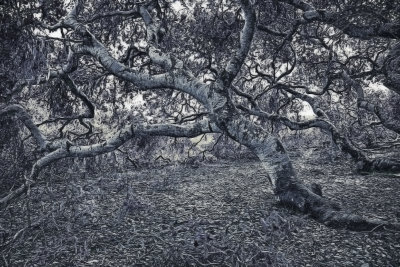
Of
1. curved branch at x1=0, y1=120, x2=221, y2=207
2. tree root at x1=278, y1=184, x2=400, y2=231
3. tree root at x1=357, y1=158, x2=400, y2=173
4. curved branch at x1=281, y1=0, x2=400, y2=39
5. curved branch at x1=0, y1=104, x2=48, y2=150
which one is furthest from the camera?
tree root at x1=357, y1=158, x2=400, y2=173

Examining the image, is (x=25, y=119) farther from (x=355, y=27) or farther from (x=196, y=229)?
(x=355, y=27)

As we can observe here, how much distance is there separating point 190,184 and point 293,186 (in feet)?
13.0

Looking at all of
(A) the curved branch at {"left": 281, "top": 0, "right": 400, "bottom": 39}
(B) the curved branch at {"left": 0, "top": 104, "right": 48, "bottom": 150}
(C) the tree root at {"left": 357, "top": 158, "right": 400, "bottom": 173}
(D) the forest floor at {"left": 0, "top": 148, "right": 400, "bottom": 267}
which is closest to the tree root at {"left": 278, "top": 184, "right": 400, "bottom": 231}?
(D) the forest floor at {"left": 0, "top": 148, "right": 400, "bottom": 267}

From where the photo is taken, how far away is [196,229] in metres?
5.26

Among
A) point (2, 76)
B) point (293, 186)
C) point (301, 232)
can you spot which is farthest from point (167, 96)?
point (301, 232)

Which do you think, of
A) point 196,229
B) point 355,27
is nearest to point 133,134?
point 196,229

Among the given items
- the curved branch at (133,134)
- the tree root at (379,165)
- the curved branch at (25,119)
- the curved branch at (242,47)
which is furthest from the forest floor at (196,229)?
the curved branch at (242,47)

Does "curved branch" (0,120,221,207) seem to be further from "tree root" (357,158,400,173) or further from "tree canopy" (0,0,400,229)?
"tree root" (357,158,400,173)

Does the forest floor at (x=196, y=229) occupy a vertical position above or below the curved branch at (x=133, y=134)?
below

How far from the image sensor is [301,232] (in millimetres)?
5125

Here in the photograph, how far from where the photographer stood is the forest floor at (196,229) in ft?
14.1

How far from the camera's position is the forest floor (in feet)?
14.1

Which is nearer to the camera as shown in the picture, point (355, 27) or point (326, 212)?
point (326, 212)

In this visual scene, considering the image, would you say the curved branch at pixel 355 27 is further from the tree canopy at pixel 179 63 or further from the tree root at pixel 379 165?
the tree root at pixel 379 165
